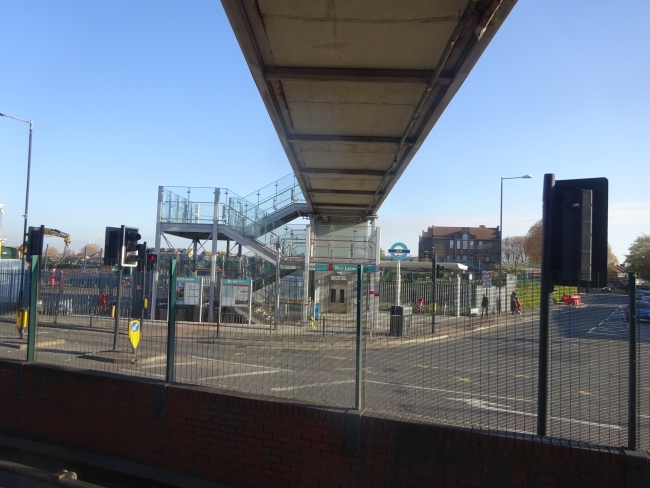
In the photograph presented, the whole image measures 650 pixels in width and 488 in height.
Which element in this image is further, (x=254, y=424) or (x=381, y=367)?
(x=381, y=367)

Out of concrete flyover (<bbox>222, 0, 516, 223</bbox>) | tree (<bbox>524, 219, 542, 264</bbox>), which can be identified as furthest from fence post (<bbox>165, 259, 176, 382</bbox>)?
tree (<bbox>524, 219, 542, 264</bbox>)

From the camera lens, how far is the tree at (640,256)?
53.5m

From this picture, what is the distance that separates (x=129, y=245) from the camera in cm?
1423

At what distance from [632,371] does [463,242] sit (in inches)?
4046

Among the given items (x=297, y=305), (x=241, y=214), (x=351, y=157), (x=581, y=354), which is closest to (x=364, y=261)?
(x=241, y=214)

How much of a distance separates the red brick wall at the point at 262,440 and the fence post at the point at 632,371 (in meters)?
0.20

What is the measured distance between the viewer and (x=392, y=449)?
14.9 ft

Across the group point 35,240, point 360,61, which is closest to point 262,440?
point 360,61

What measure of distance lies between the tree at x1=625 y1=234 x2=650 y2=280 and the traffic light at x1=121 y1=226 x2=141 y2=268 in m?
48.6

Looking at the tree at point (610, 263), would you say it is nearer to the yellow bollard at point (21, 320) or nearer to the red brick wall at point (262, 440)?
the red brick wall at point (262, 440)

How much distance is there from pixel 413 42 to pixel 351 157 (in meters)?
7.14

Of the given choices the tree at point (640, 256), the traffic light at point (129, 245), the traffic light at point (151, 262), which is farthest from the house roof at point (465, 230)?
the traffic light at point (129, 245)

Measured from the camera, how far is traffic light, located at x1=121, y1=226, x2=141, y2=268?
13.9 meters

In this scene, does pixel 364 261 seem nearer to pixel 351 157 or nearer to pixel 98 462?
pixel 351 157
